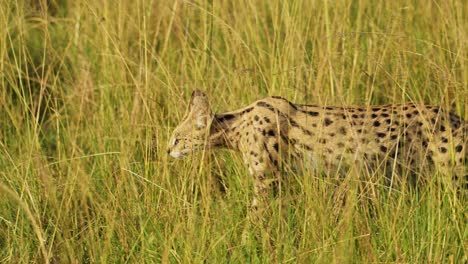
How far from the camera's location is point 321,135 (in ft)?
16.2

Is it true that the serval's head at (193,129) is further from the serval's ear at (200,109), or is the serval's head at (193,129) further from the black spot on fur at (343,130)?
the black spot on fur at (343,130)

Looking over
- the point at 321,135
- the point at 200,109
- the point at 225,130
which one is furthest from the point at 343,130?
the point at 200,109

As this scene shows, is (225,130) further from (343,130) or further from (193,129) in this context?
(343,130)

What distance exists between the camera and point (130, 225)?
435 centimetres

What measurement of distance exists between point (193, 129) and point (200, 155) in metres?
0.14

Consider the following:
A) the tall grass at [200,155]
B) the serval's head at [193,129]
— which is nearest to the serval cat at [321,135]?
the serval's head at [193,129]

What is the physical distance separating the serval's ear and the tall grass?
7cm

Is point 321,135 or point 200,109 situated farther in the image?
point 200,109

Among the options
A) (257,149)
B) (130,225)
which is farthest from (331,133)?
(130,225)

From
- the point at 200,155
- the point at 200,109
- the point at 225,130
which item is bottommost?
the point at 200,155

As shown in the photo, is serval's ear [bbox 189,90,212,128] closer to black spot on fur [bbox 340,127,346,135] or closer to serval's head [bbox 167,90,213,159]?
serval's head [bbox 167,90,213,159]

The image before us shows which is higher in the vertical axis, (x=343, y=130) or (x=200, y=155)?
(x=343, y=130)

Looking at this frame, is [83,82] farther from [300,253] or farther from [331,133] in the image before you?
[300,253]

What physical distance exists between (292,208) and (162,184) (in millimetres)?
601
